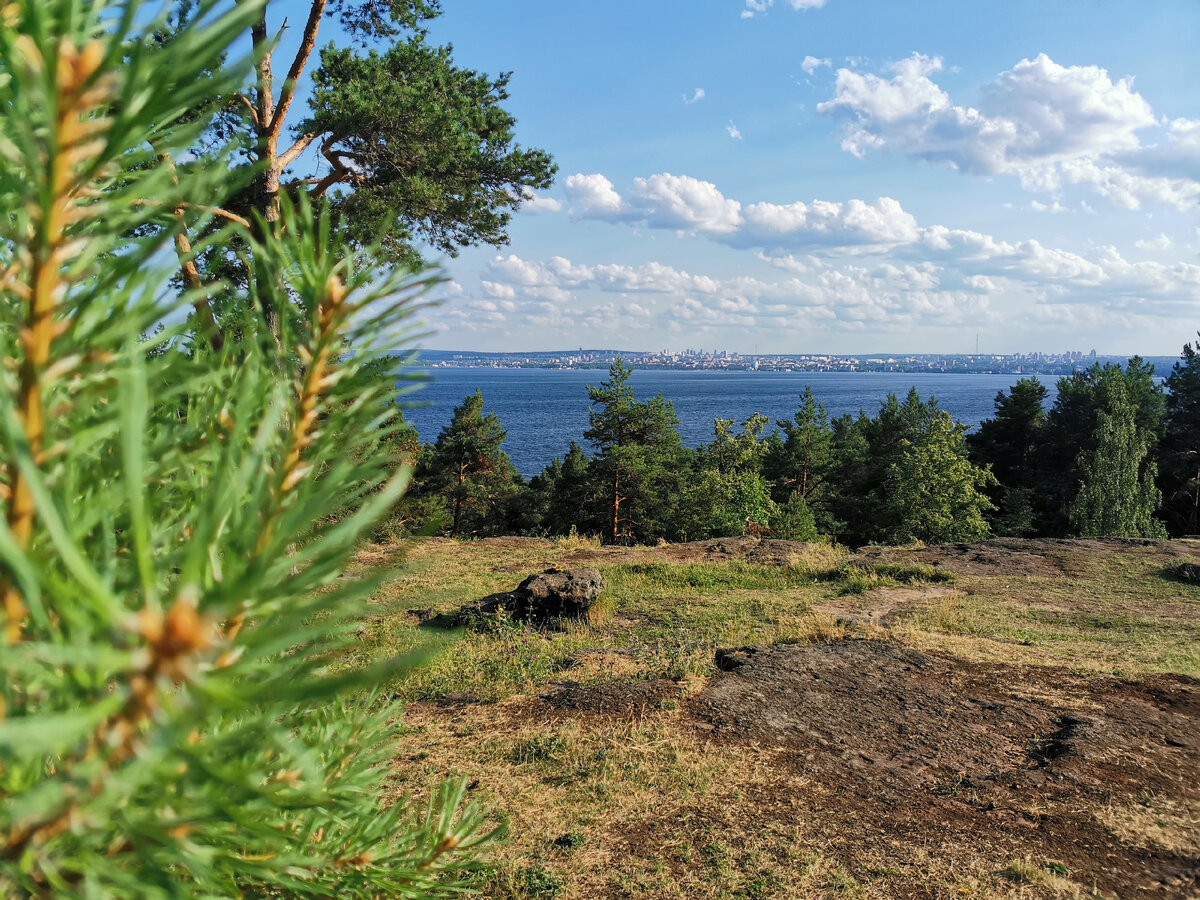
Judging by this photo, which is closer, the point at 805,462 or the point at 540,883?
the point at 540,883

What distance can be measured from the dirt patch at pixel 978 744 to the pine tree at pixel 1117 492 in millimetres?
18706

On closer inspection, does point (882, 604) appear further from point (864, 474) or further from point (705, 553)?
point (864, 474)

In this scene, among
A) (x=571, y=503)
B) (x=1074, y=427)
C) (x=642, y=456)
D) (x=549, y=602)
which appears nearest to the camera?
(x=549, y=602)

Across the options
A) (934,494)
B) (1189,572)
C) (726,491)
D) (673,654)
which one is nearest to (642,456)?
(726,491)

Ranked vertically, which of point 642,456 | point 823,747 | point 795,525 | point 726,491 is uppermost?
point 642,456

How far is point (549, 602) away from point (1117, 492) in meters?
21.9

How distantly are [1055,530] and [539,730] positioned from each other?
33.2 metres

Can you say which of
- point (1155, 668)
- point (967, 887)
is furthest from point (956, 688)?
point (967, 887)

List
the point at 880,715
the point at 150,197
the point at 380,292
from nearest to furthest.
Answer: the point at 150,197
the point at 380,292
the point at 880,715

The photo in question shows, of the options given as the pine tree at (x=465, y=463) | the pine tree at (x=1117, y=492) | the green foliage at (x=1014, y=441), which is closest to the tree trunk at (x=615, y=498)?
the pine tree at (x=465, y=463)

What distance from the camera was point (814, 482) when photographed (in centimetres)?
3406

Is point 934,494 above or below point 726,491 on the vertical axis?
above

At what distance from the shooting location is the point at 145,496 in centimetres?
64

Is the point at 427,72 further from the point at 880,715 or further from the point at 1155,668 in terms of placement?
the point at 1155,668
